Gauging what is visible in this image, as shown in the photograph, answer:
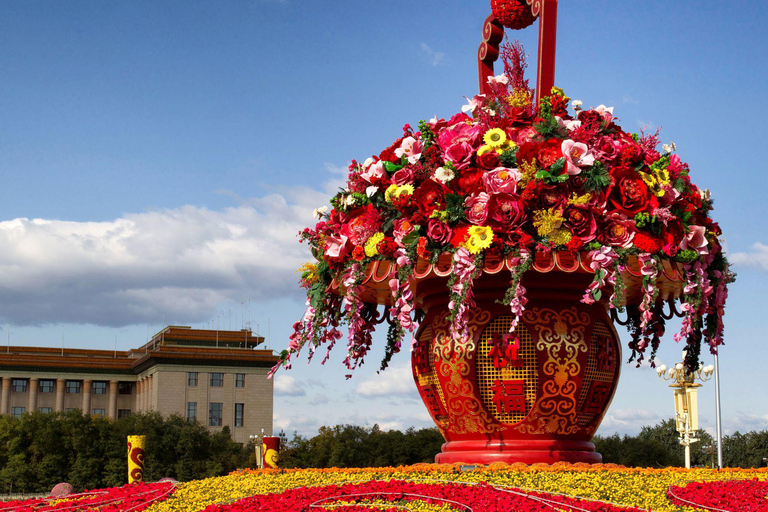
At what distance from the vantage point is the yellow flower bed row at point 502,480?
22.4 ft

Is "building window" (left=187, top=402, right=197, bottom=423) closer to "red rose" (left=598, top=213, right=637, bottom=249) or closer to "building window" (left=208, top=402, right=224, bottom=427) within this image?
"building window" (left=208, top=402, right=224, bottom=427)

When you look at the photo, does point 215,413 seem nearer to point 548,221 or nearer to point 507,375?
point 507,375

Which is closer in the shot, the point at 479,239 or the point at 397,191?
the point at 479,239

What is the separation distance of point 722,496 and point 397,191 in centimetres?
377

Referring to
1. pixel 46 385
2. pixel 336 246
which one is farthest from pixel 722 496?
pixel 46 385

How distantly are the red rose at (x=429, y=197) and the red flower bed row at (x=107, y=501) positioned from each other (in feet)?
11.2

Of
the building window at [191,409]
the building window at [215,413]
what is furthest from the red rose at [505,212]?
the building window at [215,413]

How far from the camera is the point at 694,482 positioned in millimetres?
7719

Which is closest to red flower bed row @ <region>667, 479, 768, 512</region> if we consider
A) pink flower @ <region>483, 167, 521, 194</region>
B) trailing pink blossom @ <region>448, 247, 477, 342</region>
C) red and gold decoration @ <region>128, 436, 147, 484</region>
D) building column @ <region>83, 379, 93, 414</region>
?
trailing pink blossom @ <region>448, 247, 477, 342</region>

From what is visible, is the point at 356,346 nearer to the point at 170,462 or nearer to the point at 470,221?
the point at 470,221

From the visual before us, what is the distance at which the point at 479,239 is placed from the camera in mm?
7457

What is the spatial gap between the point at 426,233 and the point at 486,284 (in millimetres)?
727

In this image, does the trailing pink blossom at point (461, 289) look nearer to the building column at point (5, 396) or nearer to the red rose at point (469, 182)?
the red rose at point (469, 182)

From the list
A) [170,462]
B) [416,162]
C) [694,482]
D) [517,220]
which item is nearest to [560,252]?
[517,220]
